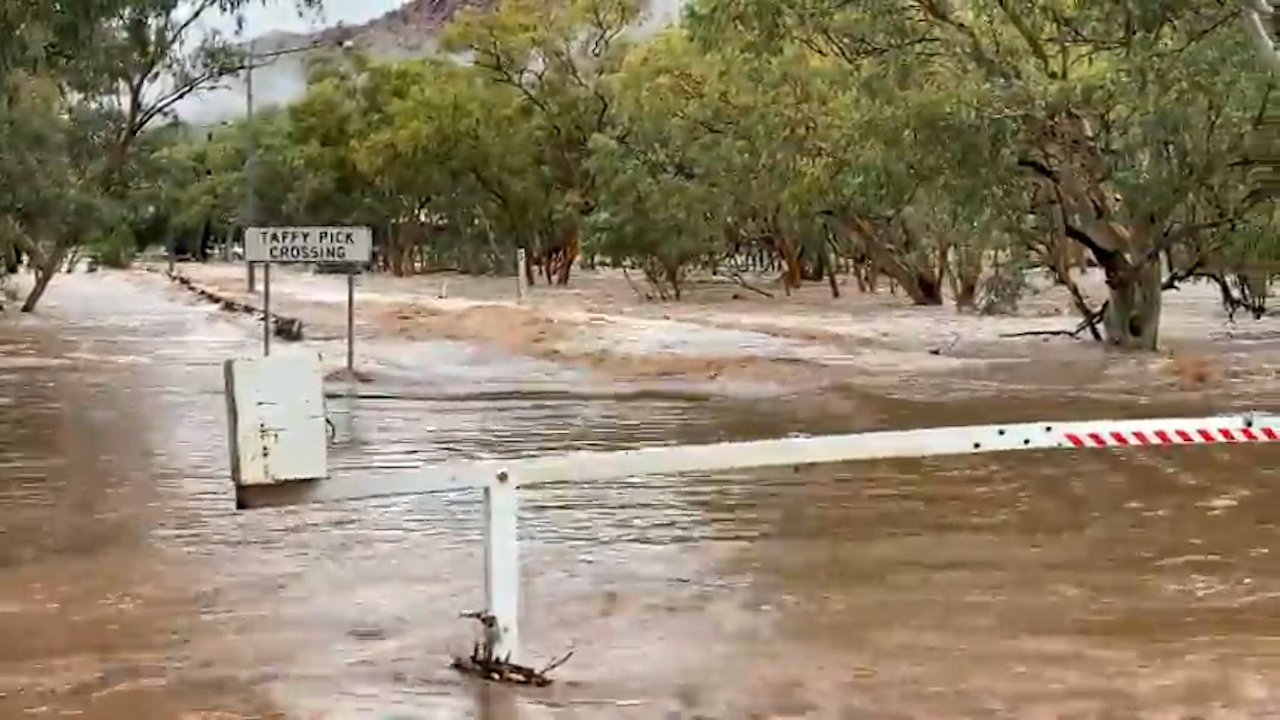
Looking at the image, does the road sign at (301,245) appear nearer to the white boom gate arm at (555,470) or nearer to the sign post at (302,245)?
the sign post at (302,245)

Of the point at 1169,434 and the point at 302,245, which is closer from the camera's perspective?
the point at 1169,434

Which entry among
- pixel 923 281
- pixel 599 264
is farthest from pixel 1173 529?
pixel 599 264

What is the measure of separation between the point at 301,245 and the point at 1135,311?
1674 cm

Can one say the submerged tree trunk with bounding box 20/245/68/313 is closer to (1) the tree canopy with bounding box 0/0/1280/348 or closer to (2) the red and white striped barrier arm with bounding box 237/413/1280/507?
(1) the tree canopy with bounding box 0/0/1280/348

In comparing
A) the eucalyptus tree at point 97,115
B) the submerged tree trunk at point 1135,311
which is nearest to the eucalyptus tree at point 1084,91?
the submerged tree trunk at point 1135,311

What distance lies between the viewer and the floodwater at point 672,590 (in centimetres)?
711

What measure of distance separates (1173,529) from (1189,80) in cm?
1256

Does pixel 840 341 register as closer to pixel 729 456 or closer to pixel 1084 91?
pixel 1084 91

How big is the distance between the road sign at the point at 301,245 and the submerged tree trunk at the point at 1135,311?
1555 centimetres

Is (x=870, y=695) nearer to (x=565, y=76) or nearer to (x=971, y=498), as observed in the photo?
(x=971, y=498)

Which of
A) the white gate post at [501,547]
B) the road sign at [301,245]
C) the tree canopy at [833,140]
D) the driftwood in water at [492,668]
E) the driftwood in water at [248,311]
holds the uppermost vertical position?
the tree canopy at [833,140]

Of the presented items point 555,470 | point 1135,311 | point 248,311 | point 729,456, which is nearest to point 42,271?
point 248,311

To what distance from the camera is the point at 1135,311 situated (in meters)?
29.4

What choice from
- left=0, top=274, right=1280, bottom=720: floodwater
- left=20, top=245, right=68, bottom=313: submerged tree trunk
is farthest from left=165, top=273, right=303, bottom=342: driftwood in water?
left=0, top=274, right=1280, bottom=720: floodwater
